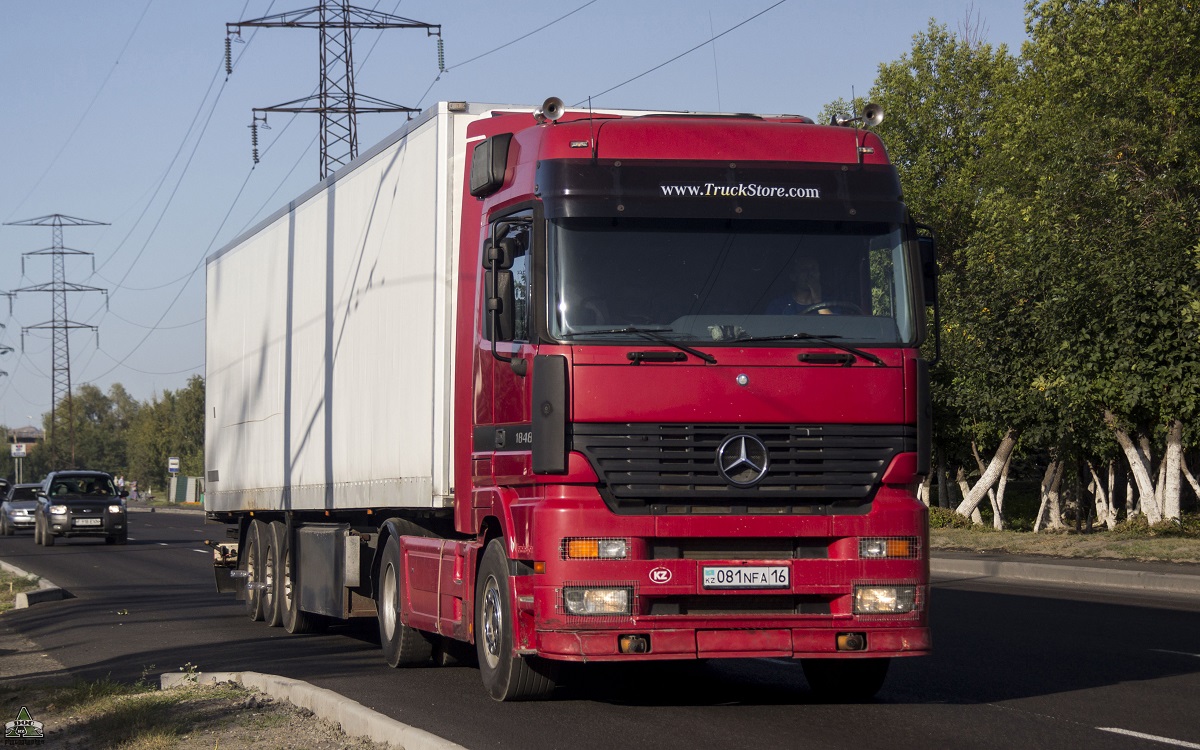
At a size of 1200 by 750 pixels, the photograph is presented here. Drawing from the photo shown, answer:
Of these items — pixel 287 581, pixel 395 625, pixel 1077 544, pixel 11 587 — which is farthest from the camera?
pixel 1077 544

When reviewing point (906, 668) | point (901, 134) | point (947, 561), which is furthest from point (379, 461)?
point (901, 134)

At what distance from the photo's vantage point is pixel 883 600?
865 cm

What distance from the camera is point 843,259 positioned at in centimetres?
898

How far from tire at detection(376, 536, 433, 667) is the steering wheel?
14.1 feet

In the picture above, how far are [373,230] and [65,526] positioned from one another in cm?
2939

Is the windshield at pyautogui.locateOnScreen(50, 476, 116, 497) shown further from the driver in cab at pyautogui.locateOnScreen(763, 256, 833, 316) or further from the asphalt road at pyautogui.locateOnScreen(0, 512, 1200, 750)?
the driver in cab at pyautogui.locateOnScreen(763, 256, 833, 316)

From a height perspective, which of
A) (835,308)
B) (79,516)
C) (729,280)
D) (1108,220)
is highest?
(1108,220)

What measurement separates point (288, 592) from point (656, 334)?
26.8ft

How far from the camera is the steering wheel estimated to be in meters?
8.84

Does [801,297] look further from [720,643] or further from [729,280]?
[720,643]

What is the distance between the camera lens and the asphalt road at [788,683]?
8.30m

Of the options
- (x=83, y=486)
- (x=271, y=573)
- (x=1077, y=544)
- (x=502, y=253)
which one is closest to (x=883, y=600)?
(x=502, y=253)

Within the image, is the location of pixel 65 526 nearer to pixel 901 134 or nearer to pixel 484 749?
pixel 901 134

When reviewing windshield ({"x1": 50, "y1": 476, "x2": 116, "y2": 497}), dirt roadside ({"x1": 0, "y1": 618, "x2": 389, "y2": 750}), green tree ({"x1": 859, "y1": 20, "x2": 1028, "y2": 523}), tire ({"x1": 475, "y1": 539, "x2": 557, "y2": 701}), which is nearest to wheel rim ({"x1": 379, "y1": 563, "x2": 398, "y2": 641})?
dirt roadside ({"x1": 0, "y1": 618, "x2": 389, "y2": 750})
